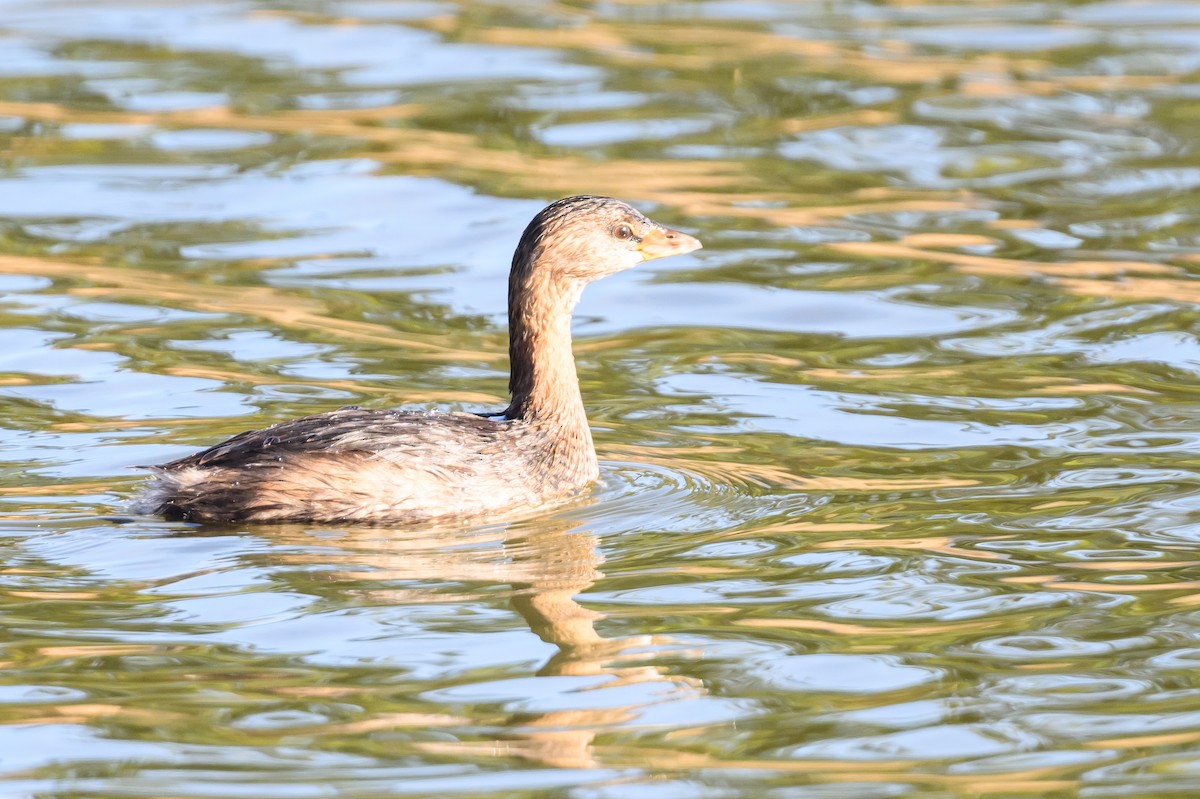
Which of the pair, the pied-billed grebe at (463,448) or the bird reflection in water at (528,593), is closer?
the bird reflection in water at (528,593)

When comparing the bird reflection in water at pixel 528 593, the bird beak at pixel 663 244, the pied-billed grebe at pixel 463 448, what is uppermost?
the bird beak at pixel 663 244

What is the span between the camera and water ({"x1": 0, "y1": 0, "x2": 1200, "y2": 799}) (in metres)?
5.82

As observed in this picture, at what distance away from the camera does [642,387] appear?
980 centimetres

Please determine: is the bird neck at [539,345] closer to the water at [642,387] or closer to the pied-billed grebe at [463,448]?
the pied-billed grebe at [463,448]

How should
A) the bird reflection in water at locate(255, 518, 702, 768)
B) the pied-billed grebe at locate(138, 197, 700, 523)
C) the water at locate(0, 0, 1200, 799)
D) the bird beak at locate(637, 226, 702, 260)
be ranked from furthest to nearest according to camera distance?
the bird beak at locate(637, 226, 702, 260) → the pied-billed grebe at locate(138, 197, 700, 523) → the water at locate(0, 0, 1200, 799) → the bird reflection in water at locate(255, 518, 702, 768)

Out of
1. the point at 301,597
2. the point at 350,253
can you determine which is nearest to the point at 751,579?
the point at 301,597

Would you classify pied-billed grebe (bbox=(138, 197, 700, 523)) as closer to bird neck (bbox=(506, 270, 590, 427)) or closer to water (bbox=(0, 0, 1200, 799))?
bird neck (bbox=(506, 270, 590, 427))

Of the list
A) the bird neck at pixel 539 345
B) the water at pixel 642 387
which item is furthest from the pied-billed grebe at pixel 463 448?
the water at pixel 642 387

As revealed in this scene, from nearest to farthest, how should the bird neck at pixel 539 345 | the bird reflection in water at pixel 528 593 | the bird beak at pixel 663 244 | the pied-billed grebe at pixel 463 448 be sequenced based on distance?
the bird reflection in water at pixel 528 593
the pied-billed grebe at pixel 463 448
the bird neck at pixel 539 345
the bird beak at pixel 663 244

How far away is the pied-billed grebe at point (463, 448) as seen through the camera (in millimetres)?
7590

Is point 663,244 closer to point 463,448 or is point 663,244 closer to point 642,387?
point 642,387

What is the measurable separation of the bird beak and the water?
0.79 m

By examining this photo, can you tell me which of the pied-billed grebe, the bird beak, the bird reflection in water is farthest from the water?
the bird beak

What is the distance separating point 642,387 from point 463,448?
203 centimetres
